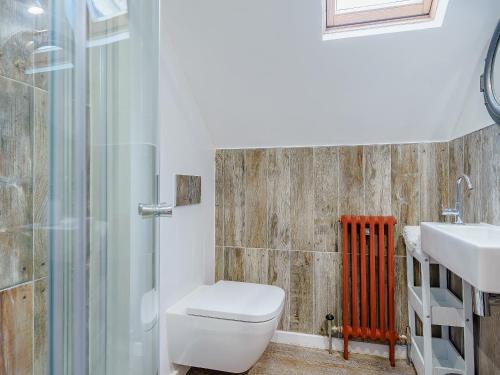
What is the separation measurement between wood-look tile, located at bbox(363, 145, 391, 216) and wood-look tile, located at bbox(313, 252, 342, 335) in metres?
0.41

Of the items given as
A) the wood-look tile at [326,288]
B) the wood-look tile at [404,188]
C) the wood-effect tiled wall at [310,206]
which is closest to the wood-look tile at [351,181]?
the wood-effect tiled wall at [310,206]

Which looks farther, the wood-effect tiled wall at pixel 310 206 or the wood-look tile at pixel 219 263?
the wood-look tile at pixel 219 263

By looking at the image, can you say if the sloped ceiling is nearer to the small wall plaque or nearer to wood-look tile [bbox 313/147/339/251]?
wood-look tile [bbox 313/147/339/251]

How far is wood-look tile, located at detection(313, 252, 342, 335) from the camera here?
2.10 meters

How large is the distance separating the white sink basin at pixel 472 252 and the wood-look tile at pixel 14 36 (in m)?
1.23

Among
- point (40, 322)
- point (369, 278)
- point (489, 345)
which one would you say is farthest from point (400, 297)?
point (40, 322)

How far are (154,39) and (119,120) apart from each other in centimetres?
31

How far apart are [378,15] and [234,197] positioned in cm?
144

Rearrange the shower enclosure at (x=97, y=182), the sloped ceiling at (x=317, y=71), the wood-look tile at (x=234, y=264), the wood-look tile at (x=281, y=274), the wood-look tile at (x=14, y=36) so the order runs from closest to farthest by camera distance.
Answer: the shower enclosure at (x=97, y=182) < the wood-look tile at (x=14, y=36) < the sloped ceiling at (x=317, y=71) < the wood-look tile at (x=281, y=274) < the wood-look tile at (x=234, y=264)

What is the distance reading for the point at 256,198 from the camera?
2256mm

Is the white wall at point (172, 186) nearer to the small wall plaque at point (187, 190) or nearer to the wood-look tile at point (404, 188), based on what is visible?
the small wall plaque at point (187, 190)

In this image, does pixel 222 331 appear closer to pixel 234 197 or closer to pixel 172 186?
pixel 172 186

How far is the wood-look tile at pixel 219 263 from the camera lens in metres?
2.34

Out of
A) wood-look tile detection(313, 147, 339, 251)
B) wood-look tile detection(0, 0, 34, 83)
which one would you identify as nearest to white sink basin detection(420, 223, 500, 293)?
wood-look tile detection(313, 147, 339, 251)
